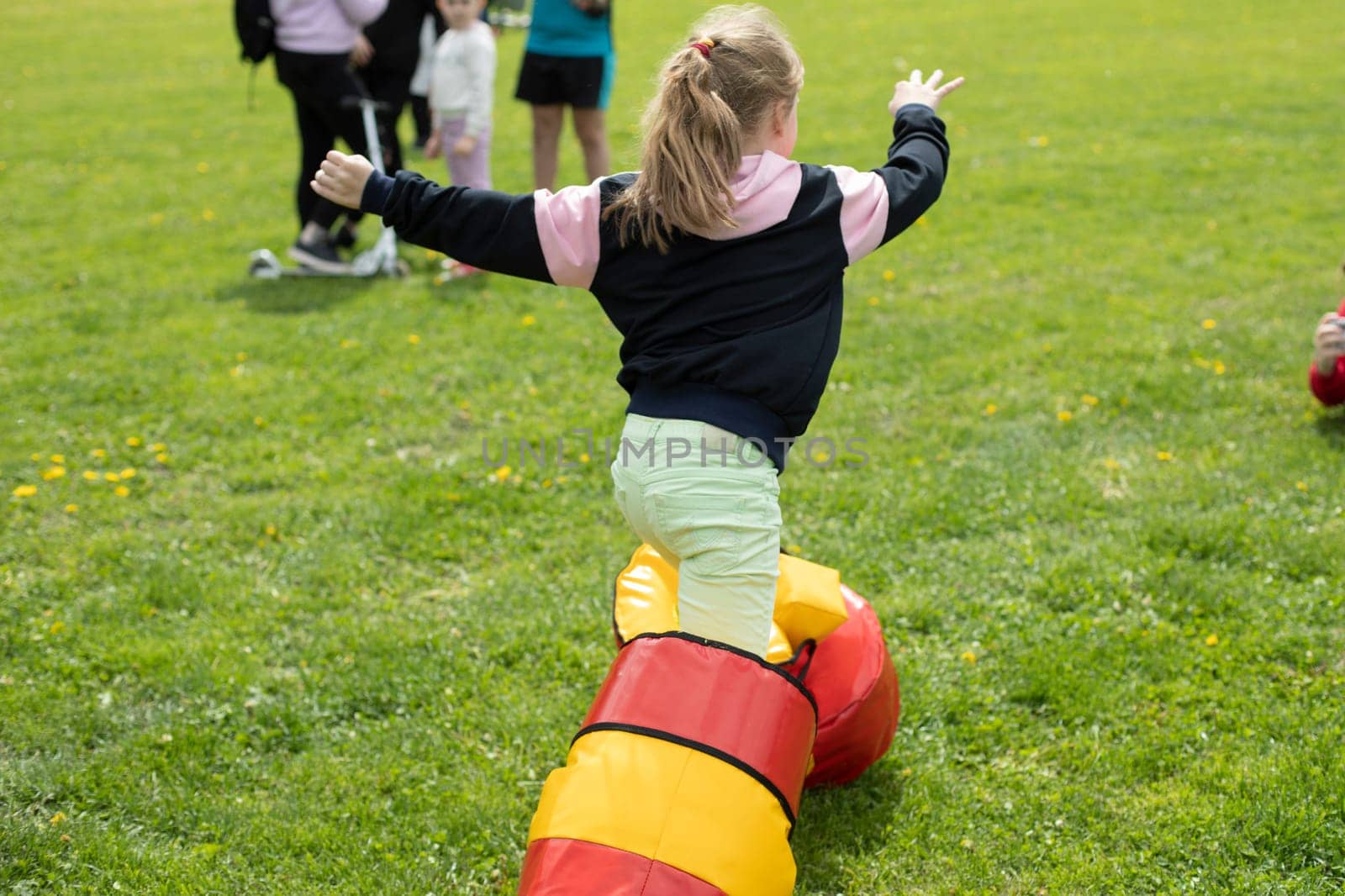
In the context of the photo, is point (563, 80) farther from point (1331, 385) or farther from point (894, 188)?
point (894, 188)

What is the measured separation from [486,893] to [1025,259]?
5.12 m

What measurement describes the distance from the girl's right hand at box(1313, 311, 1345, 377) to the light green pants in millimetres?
2873

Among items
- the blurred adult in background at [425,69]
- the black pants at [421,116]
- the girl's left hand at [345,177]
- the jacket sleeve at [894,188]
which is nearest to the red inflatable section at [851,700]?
the jacket sleeve at [894,188]

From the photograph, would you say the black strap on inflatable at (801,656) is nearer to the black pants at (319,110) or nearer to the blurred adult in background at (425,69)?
the black pants at (319,110)

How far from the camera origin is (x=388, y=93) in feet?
23.8

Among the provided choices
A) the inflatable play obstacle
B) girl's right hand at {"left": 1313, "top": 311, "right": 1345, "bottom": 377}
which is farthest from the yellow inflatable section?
girl's right hand at {"left": 1313, "top": 311, "right": 1345, "bottom": 377}

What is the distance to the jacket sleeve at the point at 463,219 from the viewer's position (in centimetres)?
246

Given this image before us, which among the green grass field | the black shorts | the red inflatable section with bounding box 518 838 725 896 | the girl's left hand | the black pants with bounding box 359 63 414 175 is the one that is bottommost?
the green grass field

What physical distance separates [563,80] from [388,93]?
127cm

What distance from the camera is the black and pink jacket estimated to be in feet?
8.02

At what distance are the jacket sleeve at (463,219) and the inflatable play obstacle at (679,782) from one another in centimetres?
89

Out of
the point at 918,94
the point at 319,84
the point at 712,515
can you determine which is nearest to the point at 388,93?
the point at 319,84

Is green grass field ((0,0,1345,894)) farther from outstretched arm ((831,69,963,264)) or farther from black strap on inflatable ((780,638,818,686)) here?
outstretched arm ((831,69,963,264))

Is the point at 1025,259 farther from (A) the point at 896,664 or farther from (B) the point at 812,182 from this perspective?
(B) the point at 812,182
